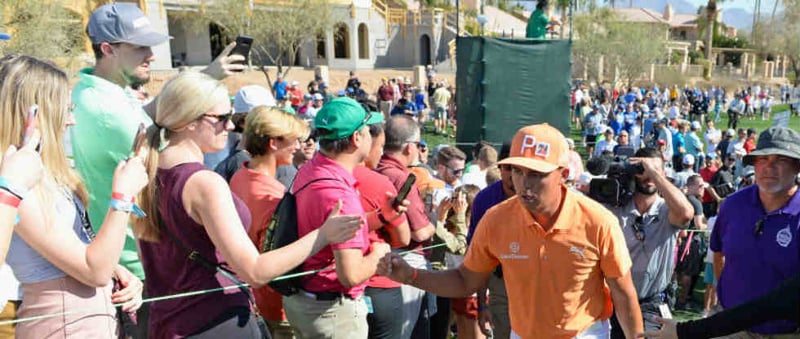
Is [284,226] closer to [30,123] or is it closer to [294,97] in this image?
[30,123]

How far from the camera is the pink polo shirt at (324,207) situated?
2.63m

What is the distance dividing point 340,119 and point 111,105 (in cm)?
105

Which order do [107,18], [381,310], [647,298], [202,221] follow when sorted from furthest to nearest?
[647,298] → [381,310] → [107,18] → [202,221]

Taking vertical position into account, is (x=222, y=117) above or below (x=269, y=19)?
below

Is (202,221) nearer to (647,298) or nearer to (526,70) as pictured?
(647,298)

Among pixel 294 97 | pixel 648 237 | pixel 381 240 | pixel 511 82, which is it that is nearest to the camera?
pixel 381 240

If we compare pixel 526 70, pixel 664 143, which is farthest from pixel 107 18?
pixel 664 143

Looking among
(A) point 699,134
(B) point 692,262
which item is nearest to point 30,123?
(B) point 692,262

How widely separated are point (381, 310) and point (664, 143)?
43.8 ft

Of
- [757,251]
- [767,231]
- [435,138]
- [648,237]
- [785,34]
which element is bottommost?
[435,138]

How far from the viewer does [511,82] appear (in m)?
12.1

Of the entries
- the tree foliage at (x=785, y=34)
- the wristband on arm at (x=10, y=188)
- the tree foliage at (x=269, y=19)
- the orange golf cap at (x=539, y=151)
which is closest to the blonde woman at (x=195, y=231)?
the wristband on arm at (x=10, y=188)

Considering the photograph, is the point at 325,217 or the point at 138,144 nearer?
the point at 138,144

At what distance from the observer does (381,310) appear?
3.21 meters
